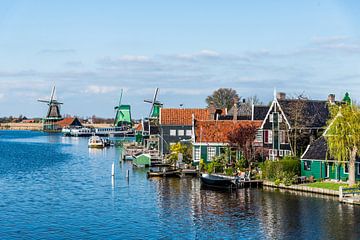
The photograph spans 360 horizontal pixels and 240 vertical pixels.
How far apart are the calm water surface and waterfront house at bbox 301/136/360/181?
5.88 m

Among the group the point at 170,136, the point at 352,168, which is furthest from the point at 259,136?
the point at 170,136

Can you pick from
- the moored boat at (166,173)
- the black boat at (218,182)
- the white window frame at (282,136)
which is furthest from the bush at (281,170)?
the moored boat at (166,173)

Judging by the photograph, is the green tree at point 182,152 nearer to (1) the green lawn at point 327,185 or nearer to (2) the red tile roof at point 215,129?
(2) the red tile roof at point 215,129

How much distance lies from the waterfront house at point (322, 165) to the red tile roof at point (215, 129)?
1473 centimetres

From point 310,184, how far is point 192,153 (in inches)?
945

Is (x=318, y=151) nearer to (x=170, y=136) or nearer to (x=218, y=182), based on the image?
(x=218, y=182)

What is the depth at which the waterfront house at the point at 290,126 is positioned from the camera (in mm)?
66625

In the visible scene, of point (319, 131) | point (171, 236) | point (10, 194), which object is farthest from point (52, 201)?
point (319, 131)

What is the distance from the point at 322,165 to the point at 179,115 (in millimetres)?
39344

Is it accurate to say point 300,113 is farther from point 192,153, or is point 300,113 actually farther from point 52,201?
point 52,201

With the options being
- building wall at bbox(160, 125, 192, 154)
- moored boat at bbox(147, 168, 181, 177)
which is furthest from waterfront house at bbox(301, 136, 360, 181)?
building wall at bbox(160, 125, 192, 154)

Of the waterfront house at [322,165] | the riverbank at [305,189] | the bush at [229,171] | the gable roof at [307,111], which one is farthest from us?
the gable roof at [307,111]

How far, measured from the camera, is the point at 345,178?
54.8m

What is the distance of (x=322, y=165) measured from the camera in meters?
56.8
